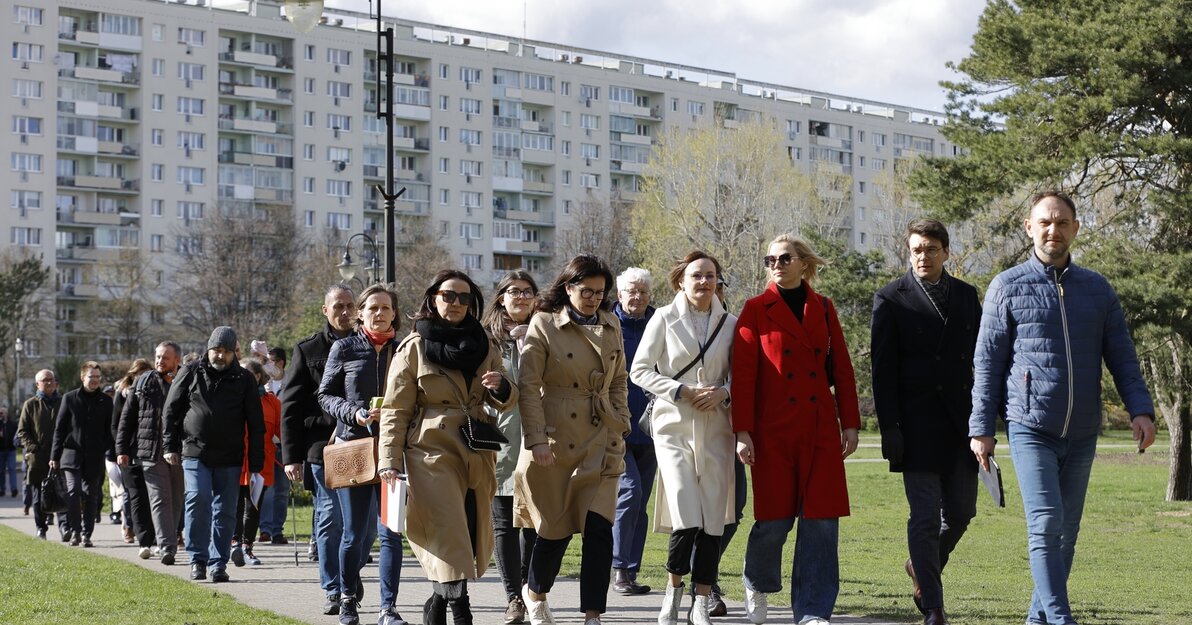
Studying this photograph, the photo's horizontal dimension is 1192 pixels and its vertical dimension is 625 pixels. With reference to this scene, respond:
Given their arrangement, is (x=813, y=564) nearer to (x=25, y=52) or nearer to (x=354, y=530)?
(x=354, y=530)

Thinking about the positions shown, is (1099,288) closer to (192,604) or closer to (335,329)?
(335,329)

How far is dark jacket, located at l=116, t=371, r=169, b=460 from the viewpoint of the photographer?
46.9ft

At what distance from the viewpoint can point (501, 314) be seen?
9875 millimetres

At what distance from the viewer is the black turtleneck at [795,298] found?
851 cm

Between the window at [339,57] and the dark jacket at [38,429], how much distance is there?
284 ft

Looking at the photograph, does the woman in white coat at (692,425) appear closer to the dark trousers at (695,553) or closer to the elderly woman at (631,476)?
the dark trousers at (695,553)

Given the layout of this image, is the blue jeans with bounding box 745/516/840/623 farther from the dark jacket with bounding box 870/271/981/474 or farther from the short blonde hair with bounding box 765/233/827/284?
the short blonde hair with bounding box 765/233/827/284

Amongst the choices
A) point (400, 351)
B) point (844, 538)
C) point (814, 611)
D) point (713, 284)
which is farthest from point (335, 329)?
point (844, 538)

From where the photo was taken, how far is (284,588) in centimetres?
1164

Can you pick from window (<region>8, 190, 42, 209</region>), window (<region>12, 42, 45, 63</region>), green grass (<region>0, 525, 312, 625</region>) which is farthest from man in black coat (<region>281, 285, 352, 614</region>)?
window (<region>8, 190, 42, 209</region>)

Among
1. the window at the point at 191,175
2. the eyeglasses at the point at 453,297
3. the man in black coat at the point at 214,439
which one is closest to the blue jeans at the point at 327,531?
the eyeglasses at the point at 453,297

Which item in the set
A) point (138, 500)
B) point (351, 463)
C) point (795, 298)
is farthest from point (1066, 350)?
point (138, 500)

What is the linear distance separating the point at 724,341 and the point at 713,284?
0.33m

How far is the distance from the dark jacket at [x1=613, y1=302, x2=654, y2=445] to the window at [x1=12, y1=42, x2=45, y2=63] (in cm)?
9215
